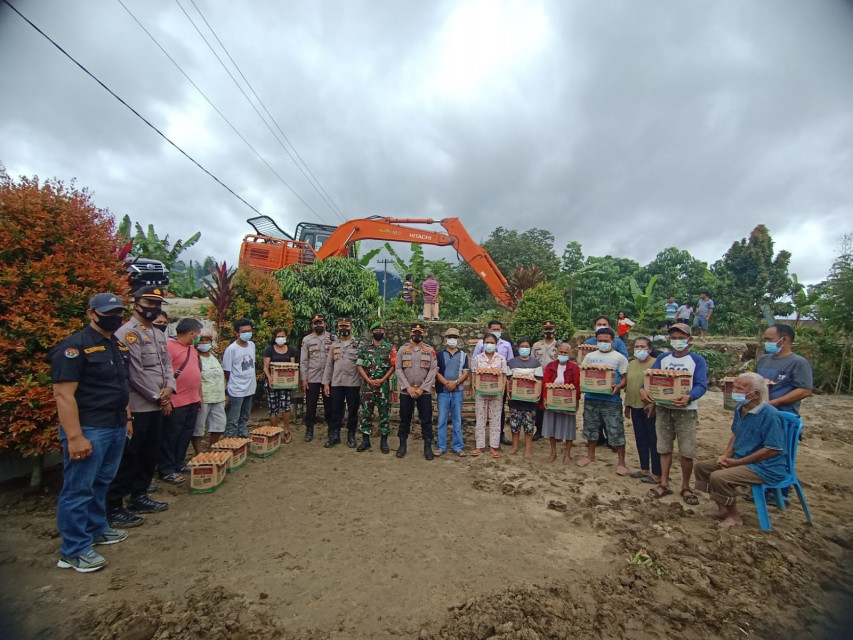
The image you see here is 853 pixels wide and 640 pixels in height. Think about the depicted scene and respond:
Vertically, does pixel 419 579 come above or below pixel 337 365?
below

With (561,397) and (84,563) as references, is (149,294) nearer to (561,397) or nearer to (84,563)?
(84,563)

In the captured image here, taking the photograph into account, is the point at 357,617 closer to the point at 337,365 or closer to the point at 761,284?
the point at 337,365

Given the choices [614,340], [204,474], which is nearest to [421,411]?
[204,474]

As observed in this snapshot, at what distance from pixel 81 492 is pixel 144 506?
104 cm

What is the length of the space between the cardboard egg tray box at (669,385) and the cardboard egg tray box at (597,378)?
0.65m

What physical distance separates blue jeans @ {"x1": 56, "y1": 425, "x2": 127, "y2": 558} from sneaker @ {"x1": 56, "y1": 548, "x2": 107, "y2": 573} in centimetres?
3

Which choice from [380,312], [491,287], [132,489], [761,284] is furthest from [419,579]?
[761,284]

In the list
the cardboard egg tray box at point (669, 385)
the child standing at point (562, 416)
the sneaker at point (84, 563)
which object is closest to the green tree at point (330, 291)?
the child standing at point (562, 416)

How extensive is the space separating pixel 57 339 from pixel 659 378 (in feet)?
18.8

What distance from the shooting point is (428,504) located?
4.17 meters

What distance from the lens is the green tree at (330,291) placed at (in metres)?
8.19

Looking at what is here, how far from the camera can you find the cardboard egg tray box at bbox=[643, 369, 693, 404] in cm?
422

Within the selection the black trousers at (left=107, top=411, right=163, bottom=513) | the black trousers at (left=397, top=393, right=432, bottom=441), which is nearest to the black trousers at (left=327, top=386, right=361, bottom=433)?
the black trousers at (left=397, top=393, right=432, bottom=441)

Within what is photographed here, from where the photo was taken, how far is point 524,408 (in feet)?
18.5
